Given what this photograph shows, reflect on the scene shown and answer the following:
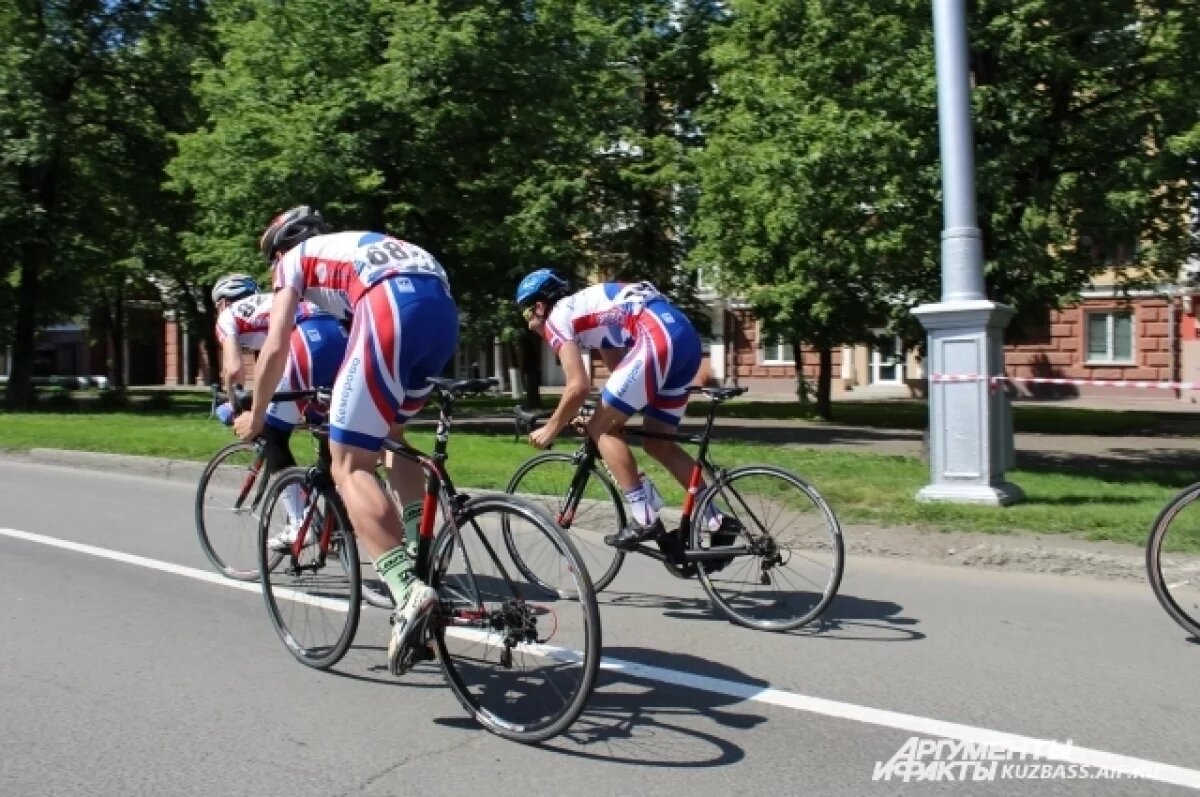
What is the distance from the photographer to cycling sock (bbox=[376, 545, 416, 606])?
4371 mm

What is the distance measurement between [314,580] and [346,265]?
176 centimetres

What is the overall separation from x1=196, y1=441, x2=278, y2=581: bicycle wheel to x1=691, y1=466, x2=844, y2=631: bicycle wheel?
114 inches

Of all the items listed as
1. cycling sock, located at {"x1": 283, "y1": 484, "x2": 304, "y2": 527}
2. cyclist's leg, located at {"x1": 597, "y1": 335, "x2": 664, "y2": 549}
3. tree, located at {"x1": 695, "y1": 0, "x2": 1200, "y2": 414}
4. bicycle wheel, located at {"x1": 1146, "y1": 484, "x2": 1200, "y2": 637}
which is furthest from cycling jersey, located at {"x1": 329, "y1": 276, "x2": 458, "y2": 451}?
tree, located at {"x1": 695, "y1": 0, "x2": 1200, "y2": 414}

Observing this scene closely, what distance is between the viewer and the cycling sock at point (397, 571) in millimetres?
4371

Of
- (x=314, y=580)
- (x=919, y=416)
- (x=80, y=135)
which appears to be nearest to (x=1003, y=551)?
(x=314, y=580)

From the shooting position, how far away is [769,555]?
6004 millimetres

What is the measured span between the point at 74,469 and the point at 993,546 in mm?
10818

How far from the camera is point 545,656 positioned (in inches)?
176

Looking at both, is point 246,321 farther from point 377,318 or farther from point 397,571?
point 397,571

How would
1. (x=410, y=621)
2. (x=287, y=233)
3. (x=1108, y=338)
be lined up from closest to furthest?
(x=410, y=621)
(x=287, y=233)
(x=1108, y=338)

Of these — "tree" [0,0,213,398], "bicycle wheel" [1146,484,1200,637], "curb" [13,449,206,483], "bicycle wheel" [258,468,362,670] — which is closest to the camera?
"bicycle wheel" [258,468,362,670]

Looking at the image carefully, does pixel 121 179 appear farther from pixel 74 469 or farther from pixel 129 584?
pixel 129 584

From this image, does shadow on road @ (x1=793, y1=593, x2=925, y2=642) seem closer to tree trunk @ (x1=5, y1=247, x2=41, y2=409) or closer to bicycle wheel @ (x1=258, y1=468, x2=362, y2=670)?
bicycle wheel @ (x1=258, y1=468, x2=362, y2=670)

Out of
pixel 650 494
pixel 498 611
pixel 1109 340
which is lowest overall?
pixel 498 611
